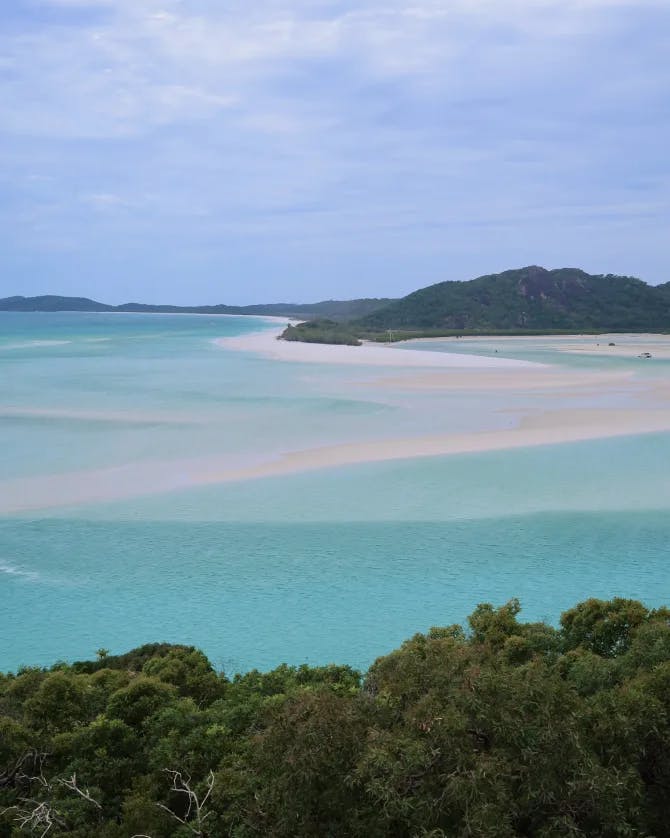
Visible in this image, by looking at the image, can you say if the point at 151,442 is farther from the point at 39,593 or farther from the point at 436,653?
the point at 436,653

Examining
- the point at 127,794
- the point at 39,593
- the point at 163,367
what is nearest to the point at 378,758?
the point at 127,794

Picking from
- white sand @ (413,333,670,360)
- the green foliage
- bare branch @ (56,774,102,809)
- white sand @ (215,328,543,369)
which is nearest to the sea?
bare branch @ (56,774,102,809)

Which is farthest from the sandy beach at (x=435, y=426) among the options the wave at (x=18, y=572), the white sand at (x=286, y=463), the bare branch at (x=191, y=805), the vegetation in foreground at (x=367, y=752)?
the bare branch at (x=191, y=805)

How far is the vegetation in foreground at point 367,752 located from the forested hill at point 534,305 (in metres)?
80.6

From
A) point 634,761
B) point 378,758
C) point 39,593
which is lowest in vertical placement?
point 39,593

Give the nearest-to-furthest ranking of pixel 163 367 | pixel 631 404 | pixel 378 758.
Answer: pixel 378 758 < pixel 631 404 < pixel 163 367

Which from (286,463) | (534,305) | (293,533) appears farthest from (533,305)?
(293,533)

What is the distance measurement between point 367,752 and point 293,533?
1056 cm

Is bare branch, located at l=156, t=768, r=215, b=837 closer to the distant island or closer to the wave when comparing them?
the wave

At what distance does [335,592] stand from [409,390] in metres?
22.5

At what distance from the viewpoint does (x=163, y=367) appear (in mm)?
47281

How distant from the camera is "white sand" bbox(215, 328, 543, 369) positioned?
46.8 metres

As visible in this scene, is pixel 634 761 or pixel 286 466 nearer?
pixel 634 761

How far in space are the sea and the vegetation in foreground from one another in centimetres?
365
